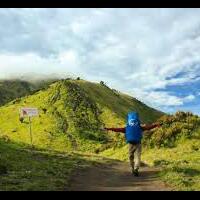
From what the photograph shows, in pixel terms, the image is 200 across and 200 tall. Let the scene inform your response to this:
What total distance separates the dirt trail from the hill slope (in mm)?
40451

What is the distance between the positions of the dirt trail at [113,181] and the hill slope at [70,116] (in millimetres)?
40451

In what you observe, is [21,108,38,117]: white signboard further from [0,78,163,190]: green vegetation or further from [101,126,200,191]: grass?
[0,78,163,190]: green vegetation

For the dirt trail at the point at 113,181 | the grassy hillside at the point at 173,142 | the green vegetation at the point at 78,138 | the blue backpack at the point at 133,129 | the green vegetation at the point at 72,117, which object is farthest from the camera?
the green vegetation at the point at 72,117

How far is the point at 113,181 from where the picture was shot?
19094 millimetres

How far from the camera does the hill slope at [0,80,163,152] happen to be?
70312mm

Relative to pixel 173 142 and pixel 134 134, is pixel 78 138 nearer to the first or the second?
pixel 173 142

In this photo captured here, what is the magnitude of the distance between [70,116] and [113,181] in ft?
208

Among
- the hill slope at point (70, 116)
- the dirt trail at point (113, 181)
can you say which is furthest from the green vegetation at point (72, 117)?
the dirt trail at point (113, 181)

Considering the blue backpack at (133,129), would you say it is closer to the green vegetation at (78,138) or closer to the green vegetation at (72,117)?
the green vegetation at (78,138)

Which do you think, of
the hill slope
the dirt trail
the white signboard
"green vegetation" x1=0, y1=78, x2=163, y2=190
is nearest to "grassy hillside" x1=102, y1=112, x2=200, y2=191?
the dirt trail

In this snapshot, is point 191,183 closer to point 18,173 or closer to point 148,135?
point 18,173

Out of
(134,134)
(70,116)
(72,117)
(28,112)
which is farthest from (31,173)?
(70,116)

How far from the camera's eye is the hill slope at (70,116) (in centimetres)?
7031
